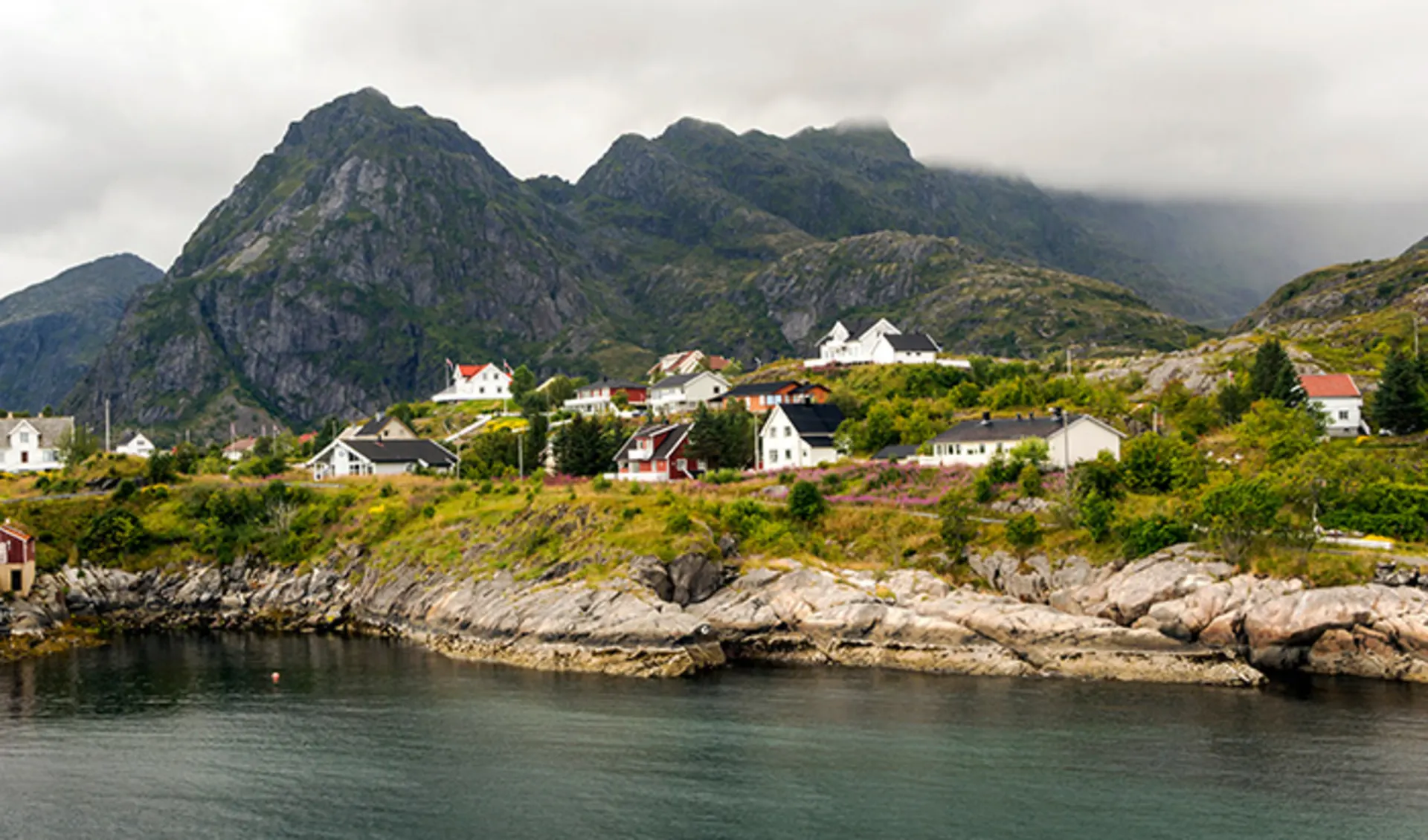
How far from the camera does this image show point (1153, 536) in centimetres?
6391

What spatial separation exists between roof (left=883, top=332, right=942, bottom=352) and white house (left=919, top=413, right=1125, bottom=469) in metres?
59.5

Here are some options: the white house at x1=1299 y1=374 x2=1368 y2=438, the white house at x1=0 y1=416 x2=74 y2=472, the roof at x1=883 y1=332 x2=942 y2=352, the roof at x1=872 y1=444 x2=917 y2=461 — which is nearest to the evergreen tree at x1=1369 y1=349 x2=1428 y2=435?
the white house at x1=1299 y1=374 x2=1368 y2=438

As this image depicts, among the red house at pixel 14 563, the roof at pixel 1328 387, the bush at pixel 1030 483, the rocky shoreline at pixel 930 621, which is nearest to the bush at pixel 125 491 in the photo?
the red house at pixel 14 563

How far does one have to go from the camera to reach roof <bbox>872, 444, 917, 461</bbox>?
289ft

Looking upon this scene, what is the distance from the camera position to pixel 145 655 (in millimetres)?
68812

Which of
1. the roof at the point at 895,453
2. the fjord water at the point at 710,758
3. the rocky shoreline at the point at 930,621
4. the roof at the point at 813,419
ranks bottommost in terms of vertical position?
the fjord water at the point at 710,758

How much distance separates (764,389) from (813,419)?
27478 millimetres

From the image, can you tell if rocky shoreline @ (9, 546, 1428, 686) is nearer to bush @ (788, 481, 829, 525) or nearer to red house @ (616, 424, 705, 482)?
bush @ (788, 481, 829, 525)

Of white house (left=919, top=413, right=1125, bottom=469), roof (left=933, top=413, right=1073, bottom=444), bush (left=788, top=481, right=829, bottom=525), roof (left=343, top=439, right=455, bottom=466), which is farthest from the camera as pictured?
roof (left=343, top=439, right=455, bottom=466)

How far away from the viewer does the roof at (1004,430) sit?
80.6 metres

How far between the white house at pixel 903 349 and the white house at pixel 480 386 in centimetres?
6260

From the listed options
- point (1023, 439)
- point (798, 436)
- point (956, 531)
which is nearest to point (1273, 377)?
point (1023, 439)

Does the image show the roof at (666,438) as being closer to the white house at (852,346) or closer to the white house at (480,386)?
the white house at (852,346)

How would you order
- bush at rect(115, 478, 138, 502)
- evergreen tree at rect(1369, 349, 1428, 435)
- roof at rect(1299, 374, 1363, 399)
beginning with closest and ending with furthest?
evergreen tree at rect(1369, 349, 1428, 435) → bush at rect(115, 478, 138, 502) → roof at rect(1299, 374, 1363, 399)
